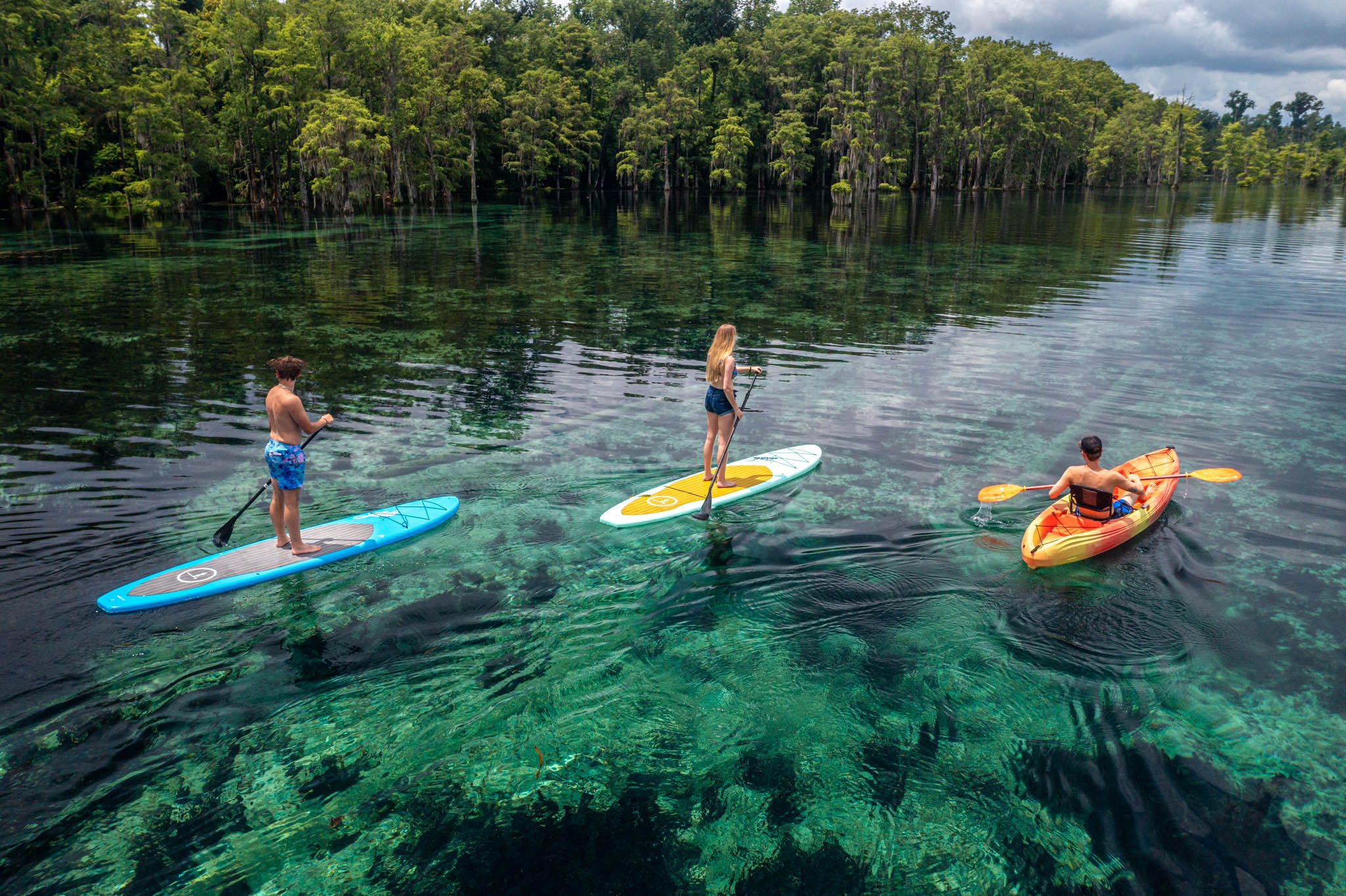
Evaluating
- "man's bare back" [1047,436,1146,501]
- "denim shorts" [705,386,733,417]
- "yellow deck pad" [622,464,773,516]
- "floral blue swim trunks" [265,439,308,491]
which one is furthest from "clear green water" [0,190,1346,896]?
"denim shorts" [705,386,733,417]

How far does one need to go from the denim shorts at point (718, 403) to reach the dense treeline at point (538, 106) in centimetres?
5420

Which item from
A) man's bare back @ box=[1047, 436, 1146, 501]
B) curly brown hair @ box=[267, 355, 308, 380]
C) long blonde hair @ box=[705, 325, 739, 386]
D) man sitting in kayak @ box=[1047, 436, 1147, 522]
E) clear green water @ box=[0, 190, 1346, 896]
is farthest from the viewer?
long blonde hair @ box=[705, 325, 739, 386]

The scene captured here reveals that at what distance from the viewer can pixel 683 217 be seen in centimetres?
5872

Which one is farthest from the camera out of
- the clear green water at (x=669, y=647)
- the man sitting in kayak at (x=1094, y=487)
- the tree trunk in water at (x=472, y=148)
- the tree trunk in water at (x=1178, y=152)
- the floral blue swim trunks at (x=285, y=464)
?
the tree trunk in water at (x=1178, y=152)

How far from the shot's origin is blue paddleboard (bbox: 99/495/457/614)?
303 inches

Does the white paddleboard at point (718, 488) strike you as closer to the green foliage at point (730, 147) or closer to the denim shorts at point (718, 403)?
the denim shorts at point (718, 403)

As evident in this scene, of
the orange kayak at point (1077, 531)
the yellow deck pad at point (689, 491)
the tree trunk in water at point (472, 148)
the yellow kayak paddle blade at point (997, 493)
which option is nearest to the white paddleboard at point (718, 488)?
the yellow deck pad at point (689, 491)

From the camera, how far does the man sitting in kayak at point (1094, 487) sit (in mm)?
8992

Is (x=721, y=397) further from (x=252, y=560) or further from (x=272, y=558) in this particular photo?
(x=252, y=560)

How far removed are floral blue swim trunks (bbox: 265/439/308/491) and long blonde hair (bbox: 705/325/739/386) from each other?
16.0 feet

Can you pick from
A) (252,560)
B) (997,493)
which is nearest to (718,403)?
(997,493)

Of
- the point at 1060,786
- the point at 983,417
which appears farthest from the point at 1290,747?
the point at 983,417

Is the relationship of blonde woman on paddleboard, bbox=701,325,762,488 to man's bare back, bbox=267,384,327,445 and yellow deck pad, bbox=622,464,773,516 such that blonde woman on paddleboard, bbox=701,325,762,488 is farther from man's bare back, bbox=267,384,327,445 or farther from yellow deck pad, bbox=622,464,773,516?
man's bare back, bbox=267,384,327,445

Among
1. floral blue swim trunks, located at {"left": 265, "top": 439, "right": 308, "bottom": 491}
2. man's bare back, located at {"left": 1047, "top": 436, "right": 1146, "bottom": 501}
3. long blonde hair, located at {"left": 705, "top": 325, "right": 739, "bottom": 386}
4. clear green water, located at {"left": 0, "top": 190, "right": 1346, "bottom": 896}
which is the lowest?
clear green water, located at {"left": 0, "top": 190, "right": 1346, "bottom": 896}
